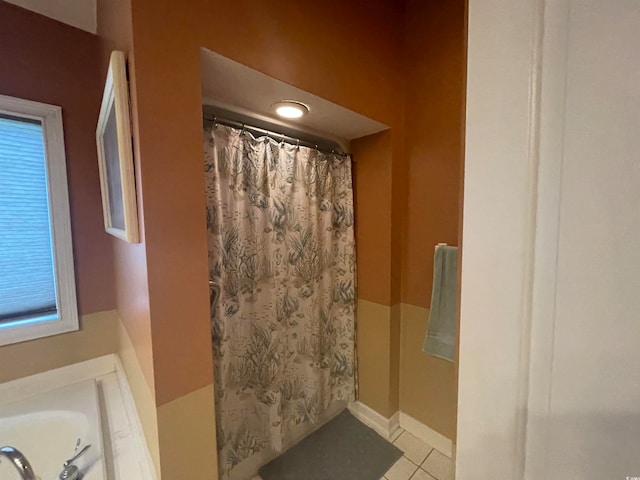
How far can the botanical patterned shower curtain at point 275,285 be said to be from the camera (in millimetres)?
1291

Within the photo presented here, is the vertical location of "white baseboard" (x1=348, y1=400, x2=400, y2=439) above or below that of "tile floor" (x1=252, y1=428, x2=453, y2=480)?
above

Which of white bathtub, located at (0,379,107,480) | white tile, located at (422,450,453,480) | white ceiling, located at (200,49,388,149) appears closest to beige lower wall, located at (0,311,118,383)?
white bathtub, located at (0,379,107,480)

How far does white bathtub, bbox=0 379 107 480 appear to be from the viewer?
1120mm

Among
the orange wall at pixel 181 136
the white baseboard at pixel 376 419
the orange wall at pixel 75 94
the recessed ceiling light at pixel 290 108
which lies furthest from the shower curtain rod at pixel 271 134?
the white baseboard at pixel 376 419

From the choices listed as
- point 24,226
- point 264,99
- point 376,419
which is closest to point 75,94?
point 24,226

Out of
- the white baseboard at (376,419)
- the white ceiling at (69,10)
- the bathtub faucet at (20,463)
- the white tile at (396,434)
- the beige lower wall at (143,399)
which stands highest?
the white ceiling at (69,10)

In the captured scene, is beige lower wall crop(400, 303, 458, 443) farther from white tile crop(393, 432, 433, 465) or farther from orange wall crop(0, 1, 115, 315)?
orange wall crop(0, 1, 115, 315)

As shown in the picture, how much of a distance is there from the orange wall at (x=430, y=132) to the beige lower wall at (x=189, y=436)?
1.37 metres

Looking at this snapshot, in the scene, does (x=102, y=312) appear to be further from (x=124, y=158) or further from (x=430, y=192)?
(x=430, y=192)

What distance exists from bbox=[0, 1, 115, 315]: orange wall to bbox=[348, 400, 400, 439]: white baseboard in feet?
6.15

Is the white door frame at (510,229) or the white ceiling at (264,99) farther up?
the white ceiling at (264,99)

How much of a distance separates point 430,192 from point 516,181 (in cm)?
138

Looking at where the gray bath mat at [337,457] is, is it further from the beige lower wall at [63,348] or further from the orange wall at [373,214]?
the beige lower wall at [63,348]

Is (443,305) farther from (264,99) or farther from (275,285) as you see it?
(264,99)
